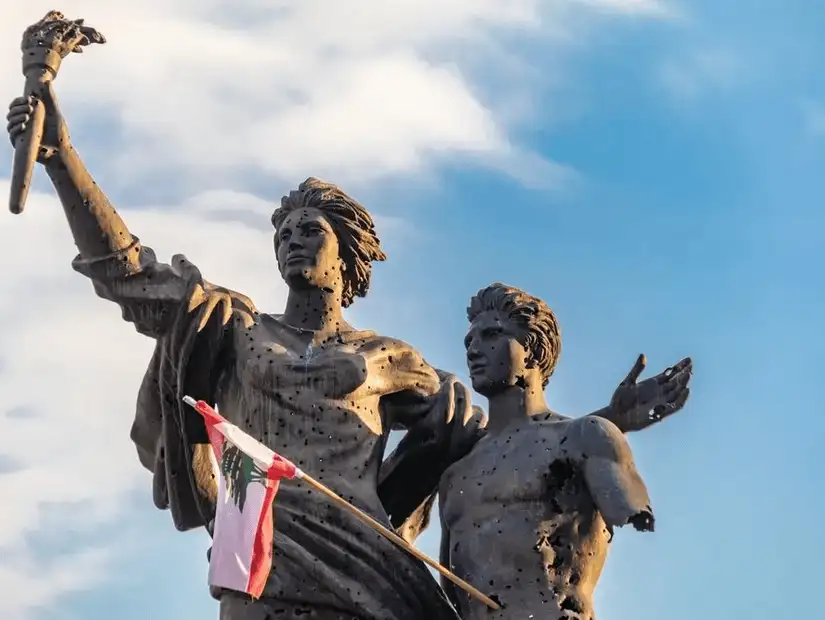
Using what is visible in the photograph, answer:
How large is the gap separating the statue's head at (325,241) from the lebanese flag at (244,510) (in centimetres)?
165

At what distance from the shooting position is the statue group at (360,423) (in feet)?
44.8

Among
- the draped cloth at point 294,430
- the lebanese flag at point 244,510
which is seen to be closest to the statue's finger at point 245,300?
the draped cloth at point 294,430

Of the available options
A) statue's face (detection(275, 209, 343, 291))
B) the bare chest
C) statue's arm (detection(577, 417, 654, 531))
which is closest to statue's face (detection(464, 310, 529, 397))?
the bare chest

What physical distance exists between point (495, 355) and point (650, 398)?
115 centimetres

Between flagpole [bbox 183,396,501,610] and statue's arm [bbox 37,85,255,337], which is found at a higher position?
statue's arm [bbox 37,85,255,337]

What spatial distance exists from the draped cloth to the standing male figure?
40cm

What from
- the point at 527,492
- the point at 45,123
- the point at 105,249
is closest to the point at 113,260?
the point at 105,249

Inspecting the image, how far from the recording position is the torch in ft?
45.2

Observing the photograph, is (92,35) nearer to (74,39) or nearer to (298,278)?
(74,39)

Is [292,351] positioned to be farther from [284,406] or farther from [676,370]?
[676,370]

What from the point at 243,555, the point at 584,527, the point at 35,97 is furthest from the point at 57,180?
the point at 584,527

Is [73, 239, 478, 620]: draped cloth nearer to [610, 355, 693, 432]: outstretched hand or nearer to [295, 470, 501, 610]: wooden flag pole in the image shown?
[295, 470, 501, 610]: wooden flag pole

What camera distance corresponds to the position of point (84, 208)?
1408 cm

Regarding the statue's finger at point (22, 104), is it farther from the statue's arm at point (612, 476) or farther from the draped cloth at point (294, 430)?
the statue's arm at point (612, 476)
